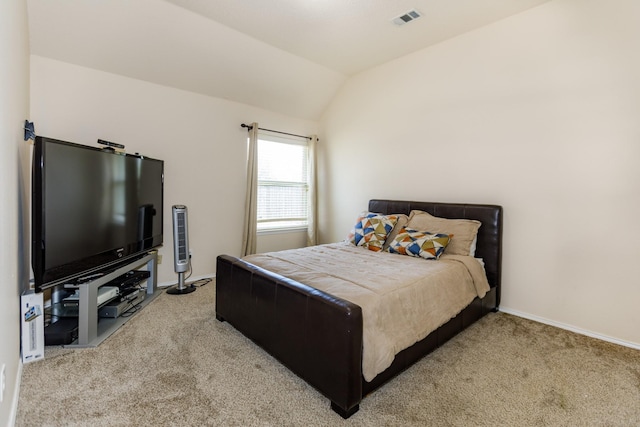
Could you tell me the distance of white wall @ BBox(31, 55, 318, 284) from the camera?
9.59 feet

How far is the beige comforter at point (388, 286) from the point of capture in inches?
68.0

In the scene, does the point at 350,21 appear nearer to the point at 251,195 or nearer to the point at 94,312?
the point at 251,195

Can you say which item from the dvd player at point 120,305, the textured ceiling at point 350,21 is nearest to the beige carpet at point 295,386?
the dvd player at point 120,305

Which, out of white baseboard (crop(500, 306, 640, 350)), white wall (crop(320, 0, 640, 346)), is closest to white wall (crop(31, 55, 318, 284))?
white wall (crop(320, 0, 640, 346))

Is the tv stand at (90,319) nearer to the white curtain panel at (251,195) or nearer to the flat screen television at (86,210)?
the flat screen television at (86,210)

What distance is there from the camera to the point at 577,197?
8.43 ft

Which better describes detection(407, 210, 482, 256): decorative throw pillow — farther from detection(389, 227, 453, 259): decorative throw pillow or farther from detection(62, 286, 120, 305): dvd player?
detection(62, 286, 120, 305): dvd player

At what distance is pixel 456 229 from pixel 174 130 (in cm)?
329

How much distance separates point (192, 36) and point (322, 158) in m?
2.46

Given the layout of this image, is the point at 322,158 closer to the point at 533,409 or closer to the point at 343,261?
the point at 343,261

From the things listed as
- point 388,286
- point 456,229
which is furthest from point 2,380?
point 456,229

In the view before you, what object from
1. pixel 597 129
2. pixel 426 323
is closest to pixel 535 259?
pixel 597 129

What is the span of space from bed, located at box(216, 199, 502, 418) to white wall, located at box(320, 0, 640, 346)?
0.97 feet

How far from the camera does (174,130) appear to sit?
3.65 meters
